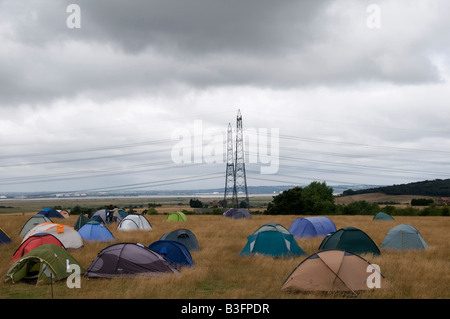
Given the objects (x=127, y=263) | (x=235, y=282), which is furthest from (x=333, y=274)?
(x=127, y=263)

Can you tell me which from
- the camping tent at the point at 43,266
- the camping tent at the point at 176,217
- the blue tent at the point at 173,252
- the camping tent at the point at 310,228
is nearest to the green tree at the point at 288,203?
the camping tent at the point at 176,217

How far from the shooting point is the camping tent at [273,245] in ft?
67.3

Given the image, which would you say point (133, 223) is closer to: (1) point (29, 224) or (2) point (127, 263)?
(1) point (29, 224)

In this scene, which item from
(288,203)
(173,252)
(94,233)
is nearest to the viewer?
(173,252)

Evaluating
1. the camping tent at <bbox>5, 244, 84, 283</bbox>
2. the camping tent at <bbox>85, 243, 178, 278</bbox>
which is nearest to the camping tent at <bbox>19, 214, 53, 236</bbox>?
the camping tent at <bbox>5, 244, 84, 283</bbox>

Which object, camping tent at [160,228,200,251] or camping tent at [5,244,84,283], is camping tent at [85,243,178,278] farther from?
camping tent at [160,228,200,251]

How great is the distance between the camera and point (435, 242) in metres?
26.0

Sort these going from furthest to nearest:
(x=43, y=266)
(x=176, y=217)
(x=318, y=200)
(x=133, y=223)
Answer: (x=318, y=200) < (x=176, y=217) < (x=133, y=223) < (x=43, y=266)

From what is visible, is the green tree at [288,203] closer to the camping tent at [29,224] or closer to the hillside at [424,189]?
the camping tent at [29,224]

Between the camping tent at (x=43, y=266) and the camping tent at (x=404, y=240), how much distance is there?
17001mm

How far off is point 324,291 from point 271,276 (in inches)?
131

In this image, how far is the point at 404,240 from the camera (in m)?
22.4

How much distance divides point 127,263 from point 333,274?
787cm

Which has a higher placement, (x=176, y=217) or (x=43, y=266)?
(x=43, y=266)
